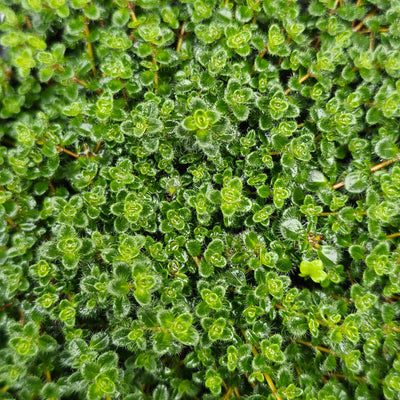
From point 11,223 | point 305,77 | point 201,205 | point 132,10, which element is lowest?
point 201,205

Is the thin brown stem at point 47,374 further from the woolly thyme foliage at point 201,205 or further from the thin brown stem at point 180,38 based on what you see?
the thin brown stem at point 180,38

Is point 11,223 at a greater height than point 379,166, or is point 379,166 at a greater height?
point 11,223

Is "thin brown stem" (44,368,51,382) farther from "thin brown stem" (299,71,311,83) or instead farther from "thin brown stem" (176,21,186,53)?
"thin brown stem" (299,71,311,83)

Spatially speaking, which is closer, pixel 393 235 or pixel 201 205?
pixel 201 205

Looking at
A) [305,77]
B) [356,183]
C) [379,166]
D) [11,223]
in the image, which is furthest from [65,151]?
[379,166]

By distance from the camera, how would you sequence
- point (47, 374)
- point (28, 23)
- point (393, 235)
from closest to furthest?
1. point (47, 374)
2. point (393, 235)
3. point (28, 23)

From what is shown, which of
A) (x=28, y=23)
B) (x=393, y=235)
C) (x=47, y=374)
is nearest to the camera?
(x=47, y=374)

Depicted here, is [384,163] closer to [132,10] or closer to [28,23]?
[132,10]

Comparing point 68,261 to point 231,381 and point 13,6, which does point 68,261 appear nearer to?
point 231,381

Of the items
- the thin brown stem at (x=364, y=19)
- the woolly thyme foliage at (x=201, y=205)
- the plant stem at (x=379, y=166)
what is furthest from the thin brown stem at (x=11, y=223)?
the thin brown stem at (x=364, y=19)
